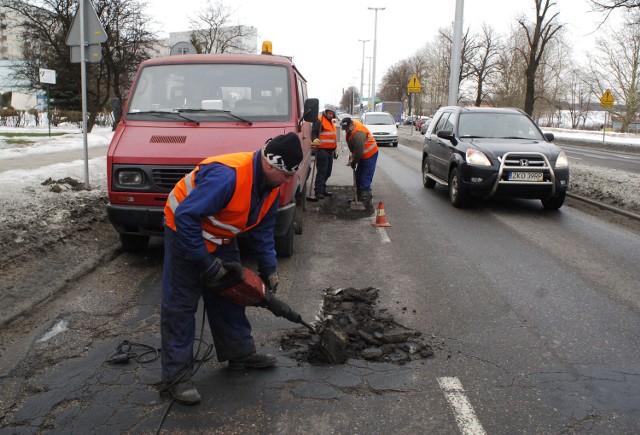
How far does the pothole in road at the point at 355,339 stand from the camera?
3.84 metres

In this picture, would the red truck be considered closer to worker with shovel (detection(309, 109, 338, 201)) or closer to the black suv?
worker with shovel (detection(309, 109, 338, 201))

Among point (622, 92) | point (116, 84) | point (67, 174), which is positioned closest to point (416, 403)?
point (67, 174)

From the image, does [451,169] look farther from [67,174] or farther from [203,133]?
[67,174]

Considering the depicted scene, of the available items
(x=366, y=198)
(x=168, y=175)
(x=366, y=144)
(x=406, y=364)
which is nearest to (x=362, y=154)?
(x=366, y=144)

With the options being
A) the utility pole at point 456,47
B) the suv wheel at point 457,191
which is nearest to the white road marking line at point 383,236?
the suv wheel at point 457,191

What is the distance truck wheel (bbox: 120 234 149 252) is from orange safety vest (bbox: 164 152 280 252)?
3.38 m

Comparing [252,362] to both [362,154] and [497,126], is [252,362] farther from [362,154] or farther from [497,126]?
[497,126]

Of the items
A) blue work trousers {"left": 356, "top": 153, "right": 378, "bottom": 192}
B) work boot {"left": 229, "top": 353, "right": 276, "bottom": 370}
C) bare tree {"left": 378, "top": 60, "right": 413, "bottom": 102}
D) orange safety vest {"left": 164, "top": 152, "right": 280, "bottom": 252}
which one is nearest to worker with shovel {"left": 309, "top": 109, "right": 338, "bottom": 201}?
blue work trousers {"left": 356, "top": 153, "right": 378, "bottom": 192}

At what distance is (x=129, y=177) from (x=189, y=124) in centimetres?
91

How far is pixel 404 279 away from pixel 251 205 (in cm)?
290

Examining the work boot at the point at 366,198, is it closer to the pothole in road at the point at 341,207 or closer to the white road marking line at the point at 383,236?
the pothole in road at the point at 341,207

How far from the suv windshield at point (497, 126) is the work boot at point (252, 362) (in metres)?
7.78

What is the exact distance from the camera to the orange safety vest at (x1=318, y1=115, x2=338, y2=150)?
36.3ft

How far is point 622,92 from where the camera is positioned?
5275 cm
